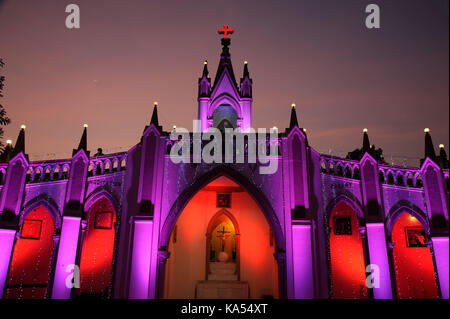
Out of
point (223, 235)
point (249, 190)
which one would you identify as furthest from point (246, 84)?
point (223, 235)

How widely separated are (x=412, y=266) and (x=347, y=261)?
309 cm

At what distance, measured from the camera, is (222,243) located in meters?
18.9

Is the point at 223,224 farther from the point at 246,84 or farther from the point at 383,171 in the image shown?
the point at 246,84

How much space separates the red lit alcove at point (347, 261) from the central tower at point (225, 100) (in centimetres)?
730

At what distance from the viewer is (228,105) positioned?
70.8 feet

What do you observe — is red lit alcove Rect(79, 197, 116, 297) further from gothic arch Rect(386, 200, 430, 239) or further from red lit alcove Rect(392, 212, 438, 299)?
red lit alcove Rect(392, 212, 438, 299)

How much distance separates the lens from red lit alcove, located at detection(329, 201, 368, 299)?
59.7 ft

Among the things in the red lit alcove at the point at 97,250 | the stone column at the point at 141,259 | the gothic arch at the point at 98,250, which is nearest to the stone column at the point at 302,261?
the stone column at the point at 141,259

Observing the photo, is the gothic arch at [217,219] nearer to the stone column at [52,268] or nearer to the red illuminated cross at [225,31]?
the stone column at [52,268]

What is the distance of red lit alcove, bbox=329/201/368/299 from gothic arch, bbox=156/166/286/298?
16.2 ft

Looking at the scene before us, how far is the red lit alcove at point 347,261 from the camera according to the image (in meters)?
18.2

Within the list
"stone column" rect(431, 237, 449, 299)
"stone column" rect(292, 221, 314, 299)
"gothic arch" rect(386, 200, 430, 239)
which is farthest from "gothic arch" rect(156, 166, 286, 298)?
"stone column" rect(431, 237, 449, 299)
